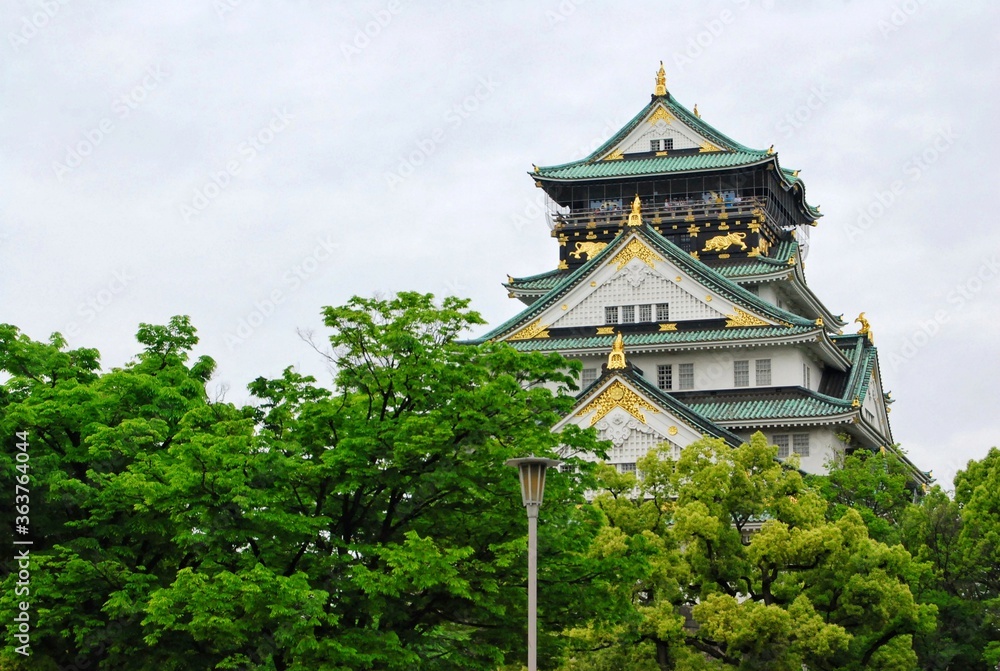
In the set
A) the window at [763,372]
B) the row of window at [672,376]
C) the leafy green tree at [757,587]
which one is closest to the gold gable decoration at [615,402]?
the row of window at [672,376]

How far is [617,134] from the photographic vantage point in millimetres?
75562

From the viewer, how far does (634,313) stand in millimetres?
66938

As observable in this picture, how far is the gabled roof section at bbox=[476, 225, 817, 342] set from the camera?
64.7 metres

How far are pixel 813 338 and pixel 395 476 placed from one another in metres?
32.2

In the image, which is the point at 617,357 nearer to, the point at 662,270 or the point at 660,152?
the point at 662,270

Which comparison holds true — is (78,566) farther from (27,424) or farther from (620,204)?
(620,204)

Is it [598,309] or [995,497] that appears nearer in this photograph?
[995,497]

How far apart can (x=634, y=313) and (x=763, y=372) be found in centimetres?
562

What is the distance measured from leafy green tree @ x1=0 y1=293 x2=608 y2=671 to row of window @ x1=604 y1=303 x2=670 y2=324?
28097 mm

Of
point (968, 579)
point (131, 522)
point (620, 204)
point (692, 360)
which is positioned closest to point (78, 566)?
point (131, 522)

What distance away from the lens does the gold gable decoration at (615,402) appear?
196ft

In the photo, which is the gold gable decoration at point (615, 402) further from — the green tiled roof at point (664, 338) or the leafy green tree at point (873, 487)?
the leafy green tree at point (873, 487)

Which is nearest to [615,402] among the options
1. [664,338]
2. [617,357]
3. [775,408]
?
[617,357]

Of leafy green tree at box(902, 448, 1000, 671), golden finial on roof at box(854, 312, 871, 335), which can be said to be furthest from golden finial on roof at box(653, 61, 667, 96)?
leafy green tree at box(902, 448, 1000, 671)
